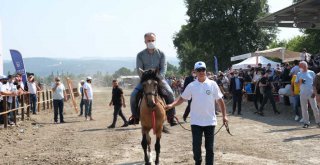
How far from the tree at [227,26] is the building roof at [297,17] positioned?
32950 millimetres

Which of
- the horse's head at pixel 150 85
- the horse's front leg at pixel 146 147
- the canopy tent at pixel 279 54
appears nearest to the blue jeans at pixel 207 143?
the horse's head at pixel 150 85

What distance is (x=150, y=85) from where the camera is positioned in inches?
342

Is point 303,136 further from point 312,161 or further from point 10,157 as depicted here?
point 10,157

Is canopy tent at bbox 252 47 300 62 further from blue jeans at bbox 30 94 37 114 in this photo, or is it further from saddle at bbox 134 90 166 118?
saddle at bbox 134 90 166 118

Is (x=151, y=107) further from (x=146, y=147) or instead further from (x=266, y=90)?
(x=266, y=90)

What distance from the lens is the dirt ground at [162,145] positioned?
31.9 ft

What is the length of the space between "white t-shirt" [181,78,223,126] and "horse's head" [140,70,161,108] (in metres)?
1.33

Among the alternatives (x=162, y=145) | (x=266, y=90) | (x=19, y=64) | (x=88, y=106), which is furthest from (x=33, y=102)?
(x=162, y=145)

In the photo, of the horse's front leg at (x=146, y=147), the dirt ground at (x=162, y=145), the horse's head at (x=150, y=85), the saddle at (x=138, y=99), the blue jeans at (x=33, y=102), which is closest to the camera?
the horse's head at (x=150, y=85)

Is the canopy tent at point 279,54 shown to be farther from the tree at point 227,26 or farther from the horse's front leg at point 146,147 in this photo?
the tree at point 227,26

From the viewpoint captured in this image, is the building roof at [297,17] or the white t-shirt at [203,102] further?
the building roof at [297,17]

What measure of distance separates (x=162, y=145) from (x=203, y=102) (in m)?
4.72

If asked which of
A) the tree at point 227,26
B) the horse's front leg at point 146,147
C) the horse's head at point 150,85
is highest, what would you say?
the tree at point 227,26

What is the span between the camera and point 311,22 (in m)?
22.5
